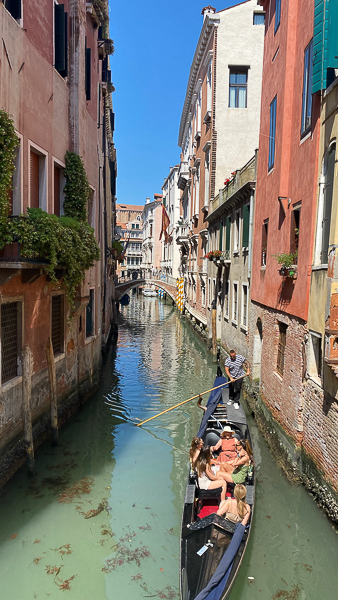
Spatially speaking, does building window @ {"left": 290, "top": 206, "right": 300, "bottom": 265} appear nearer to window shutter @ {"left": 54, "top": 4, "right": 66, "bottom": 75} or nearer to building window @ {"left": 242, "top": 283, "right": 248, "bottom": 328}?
window shutter @ {"left": 54, "top": 4, "right": 66, "bottom": 75}

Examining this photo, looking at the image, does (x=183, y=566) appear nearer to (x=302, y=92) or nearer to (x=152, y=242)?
(x=302, y=92)

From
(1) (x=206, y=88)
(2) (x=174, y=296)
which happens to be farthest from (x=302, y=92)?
(2) (x=174, y=296)

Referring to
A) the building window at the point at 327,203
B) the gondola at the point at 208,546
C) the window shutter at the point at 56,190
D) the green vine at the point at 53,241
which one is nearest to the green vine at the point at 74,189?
the window shutter at the point at 56,190

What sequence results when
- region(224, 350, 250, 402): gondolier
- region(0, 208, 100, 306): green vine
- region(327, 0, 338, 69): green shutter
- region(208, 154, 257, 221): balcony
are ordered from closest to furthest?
1. region(327, 0, 338, 69): green shutter
2. region(0, 208, 100, 306): green vine
3. region(224, 350, 250, 402): gondolier
4. region(208, 154, 257, 221): balcony

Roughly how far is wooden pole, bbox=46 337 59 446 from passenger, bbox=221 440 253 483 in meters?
3.23

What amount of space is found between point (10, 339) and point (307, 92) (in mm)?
5922

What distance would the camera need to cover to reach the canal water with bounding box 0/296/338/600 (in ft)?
15.9

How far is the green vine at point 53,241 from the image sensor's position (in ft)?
20.1

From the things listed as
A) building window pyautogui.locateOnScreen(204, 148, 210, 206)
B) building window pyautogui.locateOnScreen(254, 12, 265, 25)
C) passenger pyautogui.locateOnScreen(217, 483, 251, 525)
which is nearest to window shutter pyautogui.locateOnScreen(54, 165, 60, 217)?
passenger pyautogui.locateOnScreen(217, 483, 251, 525)

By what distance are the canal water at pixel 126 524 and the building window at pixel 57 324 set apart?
5.67 feet

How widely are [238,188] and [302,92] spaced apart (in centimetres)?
640

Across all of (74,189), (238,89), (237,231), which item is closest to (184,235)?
(238,89)

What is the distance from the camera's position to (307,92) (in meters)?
6.83

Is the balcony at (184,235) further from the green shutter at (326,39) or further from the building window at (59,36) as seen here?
the green shutter at (326,39)
